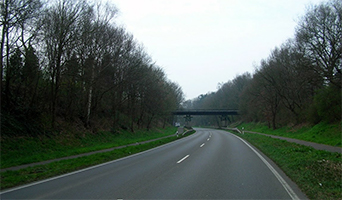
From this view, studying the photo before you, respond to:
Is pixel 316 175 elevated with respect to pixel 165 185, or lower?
elevated

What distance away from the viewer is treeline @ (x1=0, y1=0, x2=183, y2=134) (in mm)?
15617

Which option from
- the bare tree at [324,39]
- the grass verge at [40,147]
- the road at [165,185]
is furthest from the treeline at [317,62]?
the grass verge at [40,147]

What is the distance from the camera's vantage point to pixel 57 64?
17.6 meters

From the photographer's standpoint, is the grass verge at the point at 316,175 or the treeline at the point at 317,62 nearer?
the grass verge at the point at 316,175

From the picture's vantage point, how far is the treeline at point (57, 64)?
15.6 meters

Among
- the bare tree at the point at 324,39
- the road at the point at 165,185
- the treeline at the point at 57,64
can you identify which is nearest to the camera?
the road at the point at 165,185

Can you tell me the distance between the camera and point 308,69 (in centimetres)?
2480

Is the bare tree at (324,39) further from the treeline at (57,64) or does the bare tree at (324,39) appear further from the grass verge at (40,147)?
the grass verge at (40,147)

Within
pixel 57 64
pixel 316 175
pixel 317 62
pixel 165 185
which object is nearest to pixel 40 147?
pixel 57 64

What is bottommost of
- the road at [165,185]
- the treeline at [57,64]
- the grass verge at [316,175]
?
the road at [165,185]

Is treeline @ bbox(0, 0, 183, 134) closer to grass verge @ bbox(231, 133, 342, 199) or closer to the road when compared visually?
the road

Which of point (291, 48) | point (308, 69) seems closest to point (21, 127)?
point (308, 69)

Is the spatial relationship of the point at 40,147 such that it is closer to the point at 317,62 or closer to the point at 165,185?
the point at 165,185

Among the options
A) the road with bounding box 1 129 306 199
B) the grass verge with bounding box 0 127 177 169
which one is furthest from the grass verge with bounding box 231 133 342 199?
the grass verge with bounding box 0 127 177 169
